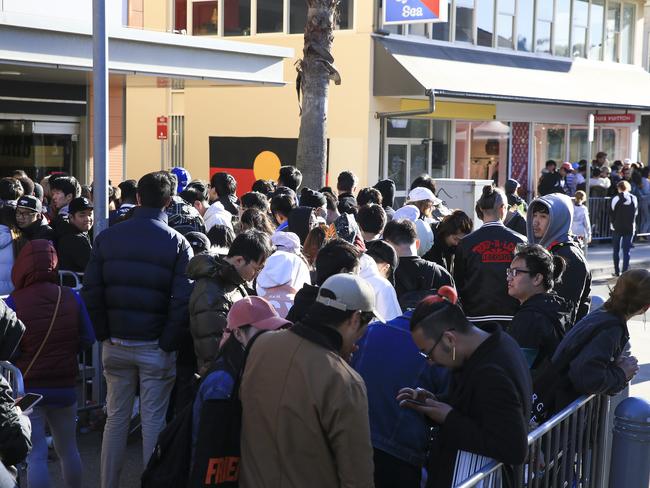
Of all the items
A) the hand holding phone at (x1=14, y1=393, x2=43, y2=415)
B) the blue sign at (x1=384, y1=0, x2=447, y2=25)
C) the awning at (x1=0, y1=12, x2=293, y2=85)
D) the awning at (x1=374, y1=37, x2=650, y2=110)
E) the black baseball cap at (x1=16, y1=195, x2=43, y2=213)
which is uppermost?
the blue sign at (x1=384, y1=0, x2=447, y2=25)

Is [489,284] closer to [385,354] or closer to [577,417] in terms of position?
[577,417]

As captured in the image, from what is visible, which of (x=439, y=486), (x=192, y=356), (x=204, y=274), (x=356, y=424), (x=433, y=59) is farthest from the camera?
(x=433, y=59)

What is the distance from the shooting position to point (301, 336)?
3600 mm

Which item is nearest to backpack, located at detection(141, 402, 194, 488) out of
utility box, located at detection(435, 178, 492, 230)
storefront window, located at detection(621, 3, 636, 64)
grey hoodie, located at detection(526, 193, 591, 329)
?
grey hoodie, located at detection(526, 193, 591, 329)

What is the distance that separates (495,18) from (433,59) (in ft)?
11.8

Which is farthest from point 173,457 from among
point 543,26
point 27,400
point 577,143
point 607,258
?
point 577,143

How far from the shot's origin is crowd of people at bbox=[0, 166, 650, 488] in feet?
11.9

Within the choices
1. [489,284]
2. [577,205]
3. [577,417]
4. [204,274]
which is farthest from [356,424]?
[577,205]

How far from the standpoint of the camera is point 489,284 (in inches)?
287

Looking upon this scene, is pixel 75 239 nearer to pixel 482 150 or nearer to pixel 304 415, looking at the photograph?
pixel 304 415

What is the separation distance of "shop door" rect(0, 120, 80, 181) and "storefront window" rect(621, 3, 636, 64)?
805 inches

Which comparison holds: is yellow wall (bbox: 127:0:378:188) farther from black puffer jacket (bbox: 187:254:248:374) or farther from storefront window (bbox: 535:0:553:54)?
black puffer jacket (bbox: 187:254:248:374)

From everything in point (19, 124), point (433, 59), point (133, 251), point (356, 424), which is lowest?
point (356, 424)

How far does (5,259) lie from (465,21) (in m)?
19.1
